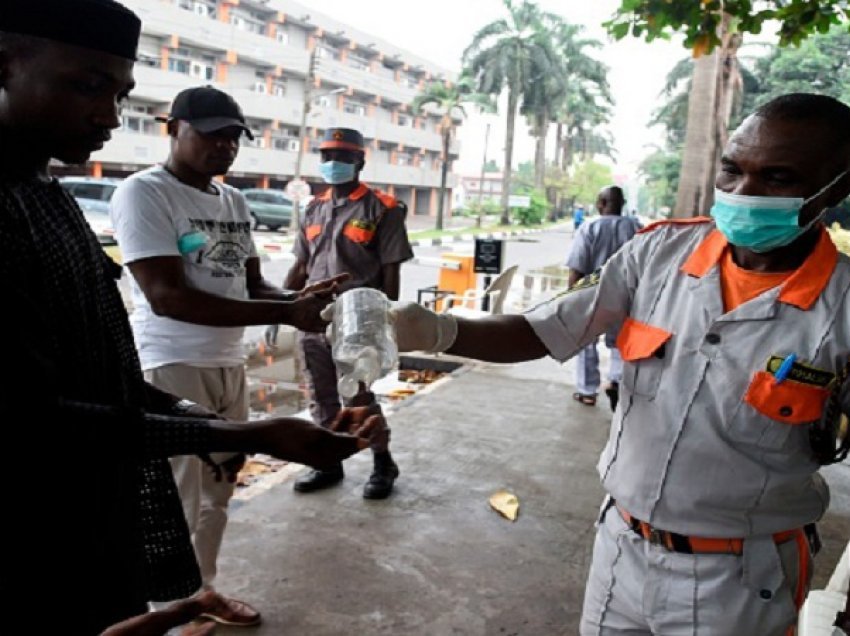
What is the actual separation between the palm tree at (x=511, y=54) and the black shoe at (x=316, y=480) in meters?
36.1

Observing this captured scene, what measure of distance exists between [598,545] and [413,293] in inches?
406

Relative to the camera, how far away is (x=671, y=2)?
4039 millimetres

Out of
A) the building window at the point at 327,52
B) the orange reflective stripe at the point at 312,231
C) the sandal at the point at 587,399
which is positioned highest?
the building window at the point at 327,52

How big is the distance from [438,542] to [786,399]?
2357 mm

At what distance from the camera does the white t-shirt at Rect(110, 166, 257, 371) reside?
2430mm

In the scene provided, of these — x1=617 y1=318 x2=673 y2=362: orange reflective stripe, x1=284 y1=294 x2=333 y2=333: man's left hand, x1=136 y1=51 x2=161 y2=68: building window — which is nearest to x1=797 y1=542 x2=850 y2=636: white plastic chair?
→ x1=617 y1=318 x2=673 y2=362: orange reflective stripe

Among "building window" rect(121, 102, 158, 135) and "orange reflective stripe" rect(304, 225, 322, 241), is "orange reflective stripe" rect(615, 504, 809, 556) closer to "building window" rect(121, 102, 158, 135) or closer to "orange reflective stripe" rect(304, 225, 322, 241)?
"orange reflective stripe" rect(304, 225, 322, 241)

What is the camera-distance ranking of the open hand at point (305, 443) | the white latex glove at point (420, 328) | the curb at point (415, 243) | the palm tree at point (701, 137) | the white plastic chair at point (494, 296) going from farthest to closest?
the curb at point (415, 243), the palm tree at point (701, 137), the white plastic chair at point (494, 296), the white latex glove at point (420, 328), the open hand at point (305, 443)

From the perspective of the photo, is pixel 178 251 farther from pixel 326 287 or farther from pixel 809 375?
pixel 809 375

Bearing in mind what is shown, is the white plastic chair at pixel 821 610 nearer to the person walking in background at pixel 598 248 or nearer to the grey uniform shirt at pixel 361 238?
the grey uniform shirt at pixel 361 238

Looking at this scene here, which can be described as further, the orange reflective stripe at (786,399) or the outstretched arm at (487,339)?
the outstretched arm at (487,339)

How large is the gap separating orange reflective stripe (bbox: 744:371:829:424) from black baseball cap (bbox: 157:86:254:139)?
6.35ft

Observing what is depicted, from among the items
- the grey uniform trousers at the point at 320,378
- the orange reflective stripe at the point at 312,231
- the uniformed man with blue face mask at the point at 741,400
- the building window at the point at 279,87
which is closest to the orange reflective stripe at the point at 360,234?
the orange reflective stripe at the point at 312,231

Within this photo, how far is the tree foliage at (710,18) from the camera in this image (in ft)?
12.8
